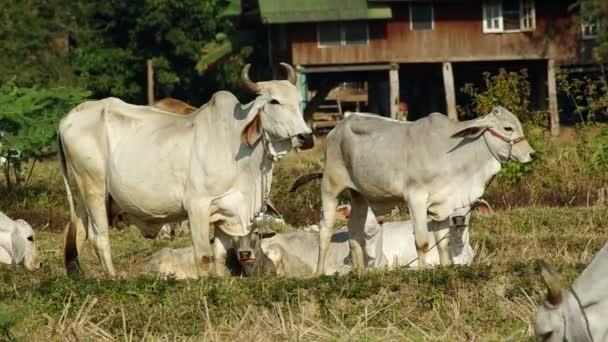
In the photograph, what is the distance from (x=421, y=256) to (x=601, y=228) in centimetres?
404

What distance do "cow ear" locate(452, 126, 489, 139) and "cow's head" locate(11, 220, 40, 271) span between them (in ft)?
13.3

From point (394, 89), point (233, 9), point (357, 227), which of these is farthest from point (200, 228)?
point (233, 9)

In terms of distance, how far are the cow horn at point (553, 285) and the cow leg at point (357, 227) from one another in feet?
18.1

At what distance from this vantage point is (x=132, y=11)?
4188cm

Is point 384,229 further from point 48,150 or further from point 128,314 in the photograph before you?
point 48,150

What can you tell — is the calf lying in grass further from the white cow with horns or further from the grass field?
the grass field

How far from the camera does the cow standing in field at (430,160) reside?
12.6m

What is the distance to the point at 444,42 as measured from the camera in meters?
38.4

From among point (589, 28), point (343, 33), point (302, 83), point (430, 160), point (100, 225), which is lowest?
point (302, 83)

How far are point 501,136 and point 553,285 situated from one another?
5009mm

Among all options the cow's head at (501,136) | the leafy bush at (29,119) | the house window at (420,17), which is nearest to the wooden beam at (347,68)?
the house window at (420,17)

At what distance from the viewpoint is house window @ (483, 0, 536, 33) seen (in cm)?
3856

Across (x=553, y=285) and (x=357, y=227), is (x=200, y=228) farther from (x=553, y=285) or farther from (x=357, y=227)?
(x=553, y=285)

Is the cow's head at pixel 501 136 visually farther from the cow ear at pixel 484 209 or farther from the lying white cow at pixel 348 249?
the cow ear at pixel 484 209
